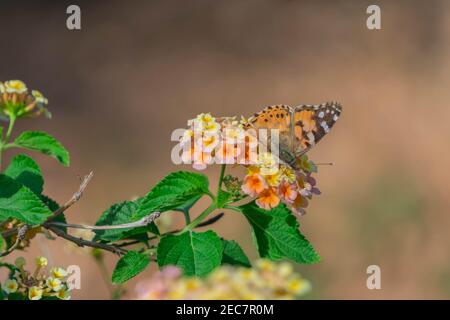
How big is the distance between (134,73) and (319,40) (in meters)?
1.05

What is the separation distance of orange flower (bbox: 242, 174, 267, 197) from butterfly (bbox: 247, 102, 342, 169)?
12 centimetres

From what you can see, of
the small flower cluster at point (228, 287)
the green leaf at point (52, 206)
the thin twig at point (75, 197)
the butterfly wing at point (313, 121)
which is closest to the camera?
the small flower cluster at point (228, 287)

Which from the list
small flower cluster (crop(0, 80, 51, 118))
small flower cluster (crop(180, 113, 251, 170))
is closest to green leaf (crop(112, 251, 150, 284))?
small flower cluster (crop(180, 113, 251, 170))

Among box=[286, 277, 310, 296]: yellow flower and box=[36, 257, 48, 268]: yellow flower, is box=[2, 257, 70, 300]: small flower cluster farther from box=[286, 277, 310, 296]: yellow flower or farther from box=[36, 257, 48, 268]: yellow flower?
box=[286, 277, 310, 296]: yellow flower

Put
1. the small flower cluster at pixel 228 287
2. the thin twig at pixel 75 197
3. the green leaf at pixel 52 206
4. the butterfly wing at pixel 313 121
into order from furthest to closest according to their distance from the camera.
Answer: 1. the butterfly wing at pixel 313 121
2. the green leaf at pixel 52 206
3. the thin twig at pixel 75 197
4. the small flower cluster at pixel 228 287

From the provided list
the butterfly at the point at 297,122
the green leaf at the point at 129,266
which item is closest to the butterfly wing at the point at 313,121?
the butterfly at the point at 297,122

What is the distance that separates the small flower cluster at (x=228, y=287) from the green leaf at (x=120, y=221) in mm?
237

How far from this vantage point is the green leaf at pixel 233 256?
75 centimetres

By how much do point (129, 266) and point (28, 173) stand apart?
7.0 inches

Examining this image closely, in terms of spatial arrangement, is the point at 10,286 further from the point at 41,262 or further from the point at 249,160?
the point at 249,160

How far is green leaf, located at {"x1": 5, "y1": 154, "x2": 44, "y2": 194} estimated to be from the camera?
79 centimetres

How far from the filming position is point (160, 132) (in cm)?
335

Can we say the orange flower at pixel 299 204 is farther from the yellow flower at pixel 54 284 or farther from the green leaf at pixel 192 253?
the yellow flower at pixel 54 284

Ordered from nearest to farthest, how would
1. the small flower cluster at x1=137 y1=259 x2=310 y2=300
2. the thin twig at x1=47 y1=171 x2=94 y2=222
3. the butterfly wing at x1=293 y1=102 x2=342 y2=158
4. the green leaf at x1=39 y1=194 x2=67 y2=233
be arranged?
the small flower cluster at x1=137 y1=259 x2=310 y2=300, the thin twig at x1=47 y1=171 x2=94 y2=222, the green leaf at x1=39 y1=194 x2=67 y2=233, the butterfly wing at x1=293 y1=102 x2=342 y2=158
